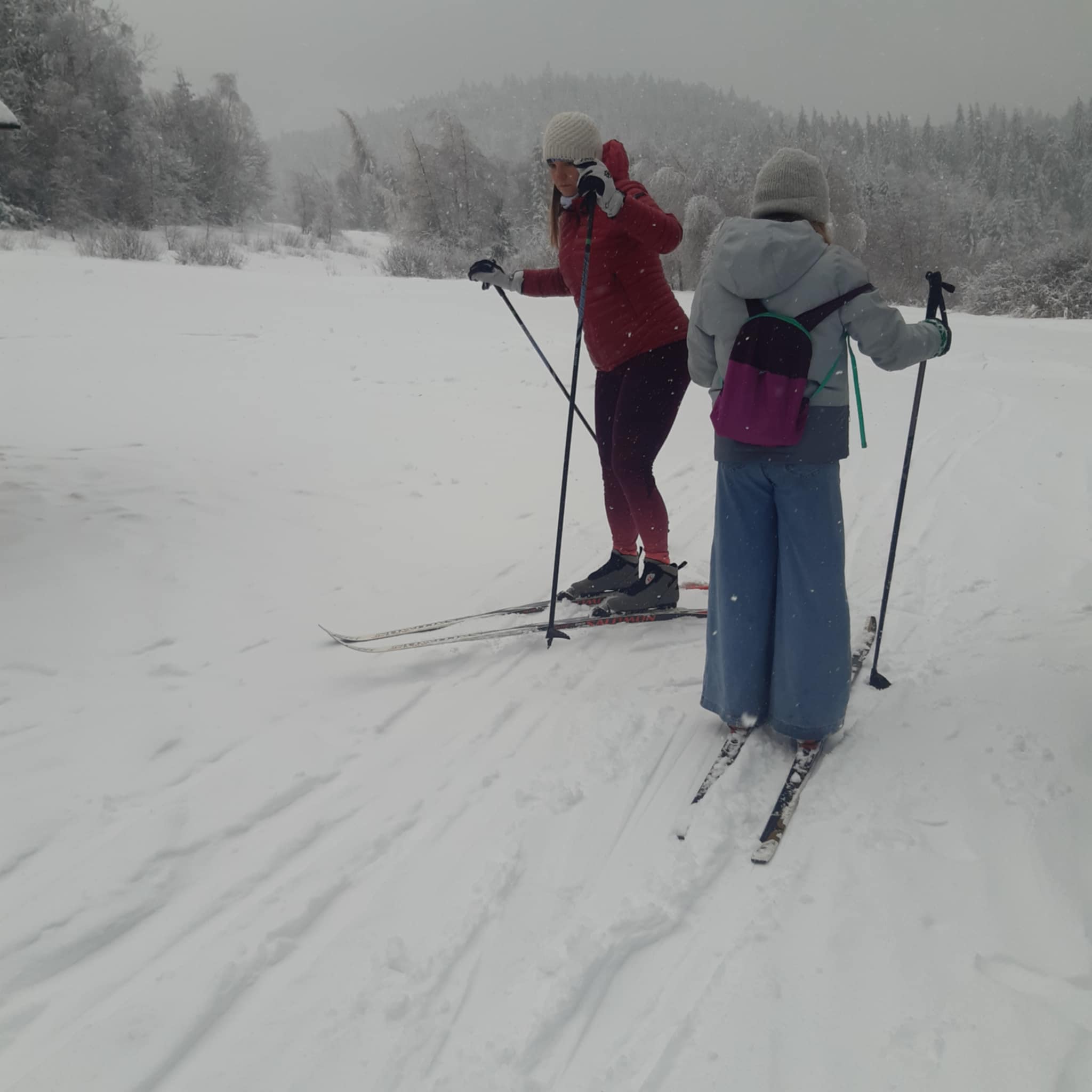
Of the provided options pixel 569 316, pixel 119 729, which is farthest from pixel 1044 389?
pixel 119 729

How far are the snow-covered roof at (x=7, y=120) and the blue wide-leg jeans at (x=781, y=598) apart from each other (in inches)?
172

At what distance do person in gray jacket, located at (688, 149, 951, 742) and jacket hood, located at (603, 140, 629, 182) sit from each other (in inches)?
40.0

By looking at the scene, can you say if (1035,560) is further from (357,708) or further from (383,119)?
(383,119)

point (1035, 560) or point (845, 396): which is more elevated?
point (845, 396)

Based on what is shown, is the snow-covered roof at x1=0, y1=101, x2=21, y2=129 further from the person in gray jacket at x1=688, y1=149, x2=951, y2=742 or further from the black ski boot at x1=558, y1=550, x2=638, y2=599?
the person in gray jacket at x1=688, y1=149, x2=951, y2=742

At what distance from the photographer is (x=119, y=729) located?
2662mm

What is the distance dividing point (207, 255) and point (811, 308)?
1677 cm

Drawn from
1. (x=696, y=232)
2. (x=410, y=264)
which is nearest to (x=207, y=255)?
(x=410, y=264)

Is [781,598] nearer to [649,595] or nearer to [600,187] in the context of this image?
[649,595]

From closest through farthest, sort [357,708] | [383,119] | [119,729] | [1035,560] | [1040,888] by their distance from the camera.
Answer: [1040,888] → [119,729] → [357,708] → [1035,560] → [383,119]

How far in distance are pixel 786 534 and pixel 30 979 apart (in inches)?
93.8

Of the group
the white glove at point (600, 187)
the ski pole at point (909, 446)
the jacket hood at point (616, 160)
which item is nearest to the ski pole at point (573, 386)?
the white glove at point (600, 187)

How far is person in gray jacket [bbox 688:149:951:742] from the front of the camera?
2262 mm

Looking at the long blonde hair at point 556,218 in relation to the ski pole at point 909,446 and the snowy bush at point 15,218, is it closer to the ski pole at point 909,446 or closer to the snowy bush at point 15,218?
the ski pole at point 909,446
